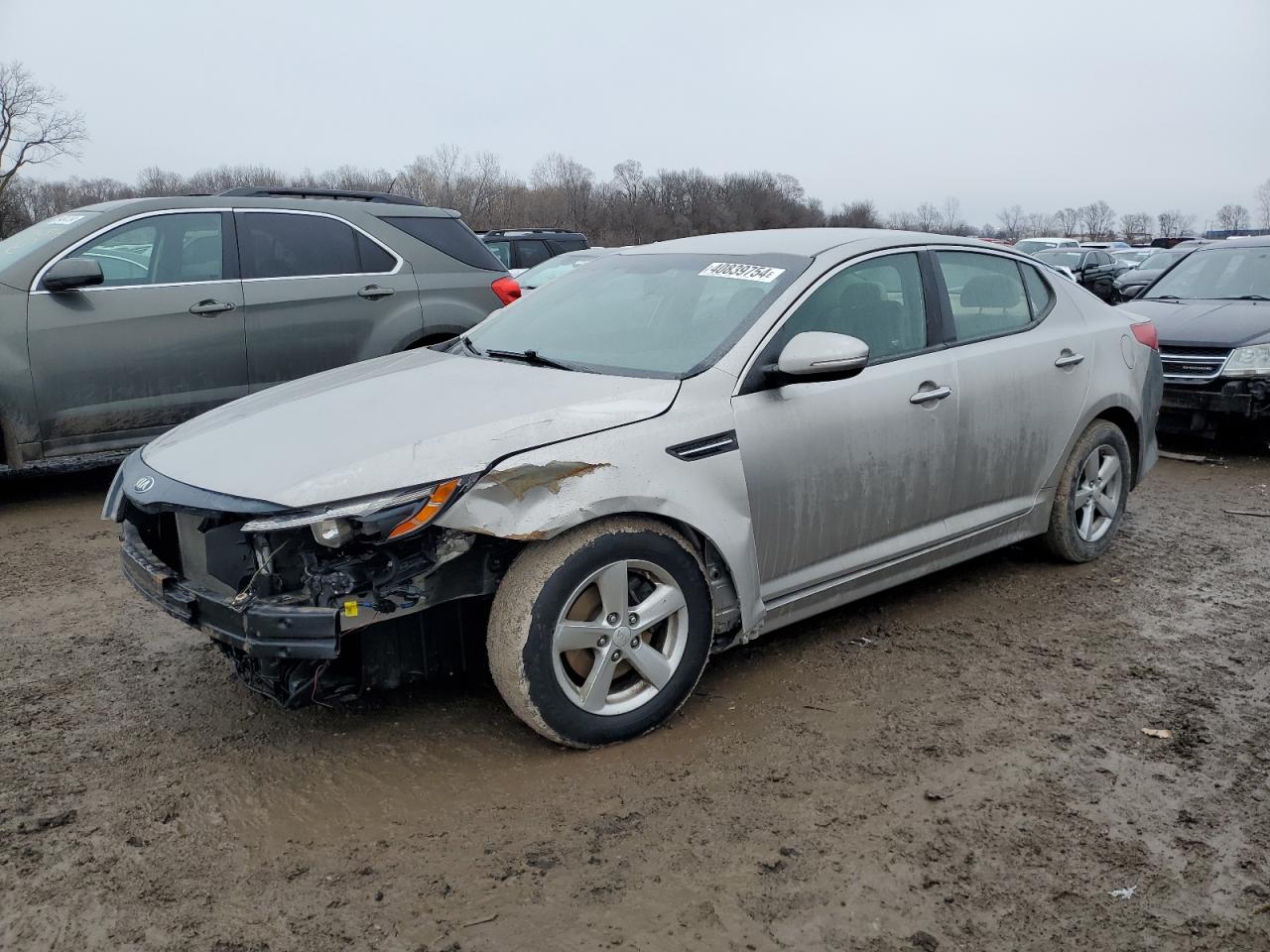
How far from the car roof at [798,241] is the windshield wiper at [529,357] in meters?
0.84

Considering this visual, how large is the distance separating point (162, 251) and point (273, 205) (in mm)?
825

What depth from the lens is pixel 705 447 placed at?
348 cm

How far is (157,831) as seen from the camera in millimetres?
2955

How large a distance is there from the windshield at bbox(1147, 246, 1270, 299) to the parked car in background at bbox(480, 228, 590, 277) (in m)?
Result: 9.93

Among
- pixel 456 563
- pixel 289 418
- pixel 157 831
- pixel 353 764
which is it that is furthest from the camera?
pixel 289 418

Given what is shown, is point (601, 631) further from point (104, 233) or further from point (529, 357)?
point (104, 233)

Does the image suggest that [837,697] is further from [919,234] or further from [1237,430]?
[1237,430]

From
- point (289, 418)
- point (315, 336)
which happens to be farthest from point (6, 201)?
point (289, 418)

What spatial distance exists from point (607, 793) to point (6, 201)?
5831 cm

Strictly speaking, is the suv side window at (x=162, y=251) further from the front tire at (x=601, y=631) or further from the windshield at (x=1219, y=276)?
the windshield at (x=1219, y=276)

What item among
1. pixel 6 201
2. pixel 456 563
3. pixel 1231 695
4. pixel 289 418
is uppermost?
pixel 6 201

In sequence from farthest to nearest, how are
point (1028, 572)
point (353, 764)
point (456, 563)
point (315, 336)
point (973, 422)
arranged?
point (315, 336), point (1028, 572), point (973, 422), point (353, 764), point (456, 563)

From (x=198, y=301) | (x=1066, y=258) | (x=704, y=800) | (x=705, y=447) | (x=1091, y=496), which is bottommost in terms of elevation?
(x=704, y=800)

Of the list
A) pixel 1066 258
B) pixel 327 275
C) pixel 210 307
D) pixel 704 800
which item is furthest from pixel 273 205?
pixel 1066 258
